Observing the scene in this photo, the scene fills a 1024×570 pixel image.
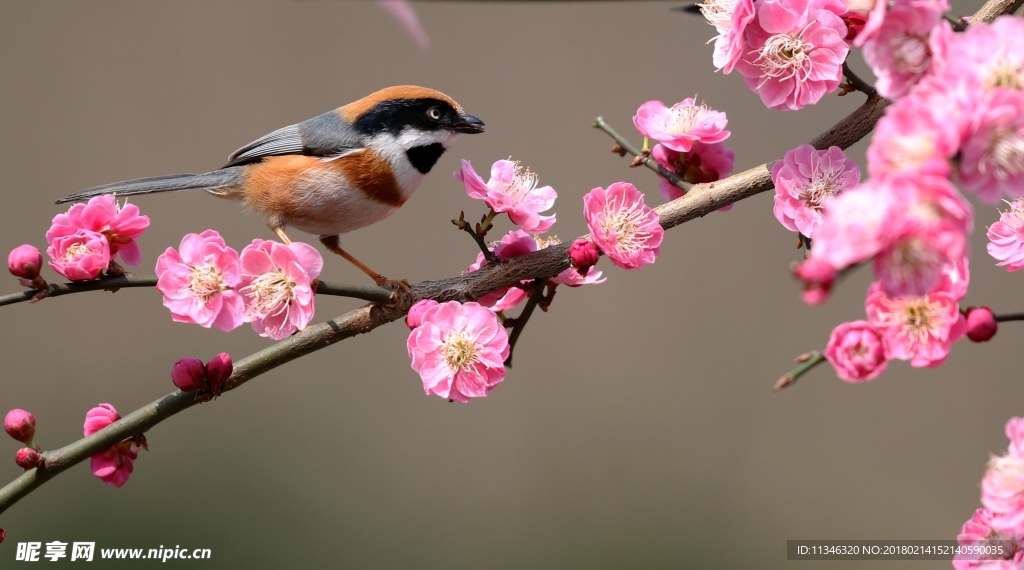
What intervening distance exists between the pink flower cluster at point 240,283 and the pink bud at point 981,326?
27.8 inches

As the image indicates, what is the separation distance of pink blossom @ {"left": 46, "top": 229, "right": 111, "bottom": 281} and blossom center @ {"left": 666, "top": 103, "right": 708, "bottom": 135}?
0.78 m

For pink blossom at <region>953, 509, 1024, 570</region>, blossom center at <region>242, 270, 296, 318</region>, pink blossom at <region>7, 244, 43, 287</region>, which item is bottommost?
pink blossom at <region>953, 509, 1024, 570</region>

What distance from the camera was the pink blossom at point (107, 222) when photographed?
100cm

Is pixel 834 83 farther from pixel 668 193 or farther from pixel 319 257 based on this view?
pixel 319 257

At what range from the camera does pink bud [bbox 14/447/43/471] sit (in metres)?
0.92

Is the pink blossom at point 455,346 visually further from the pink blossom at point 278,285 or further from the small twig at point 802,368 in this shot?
the small twig at point 802,368

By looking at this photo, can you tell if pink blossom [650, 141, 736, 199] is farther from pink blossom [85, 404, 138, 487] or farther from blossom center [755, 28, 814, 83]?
pink blossom [85, 404, 138, 487]

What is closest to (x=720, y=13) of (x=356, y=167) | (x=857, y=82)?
(x=857, y=82)

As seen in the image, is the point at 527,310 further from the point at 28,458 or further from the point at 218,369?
the point at 28,458

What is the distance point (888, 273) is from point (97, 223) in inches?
36.6

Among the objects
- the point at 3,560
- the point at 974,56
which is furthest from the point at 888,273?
the point at 3,560

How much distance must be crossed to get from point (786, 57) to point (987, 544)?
0.60m

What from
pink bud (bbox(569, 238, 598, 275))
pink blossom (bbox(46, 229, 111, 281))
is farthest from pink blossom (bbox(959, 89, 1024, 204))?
pink blossom (bbox(46, 229, 111, 281))

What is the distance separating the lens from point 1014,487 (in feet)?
2.41
